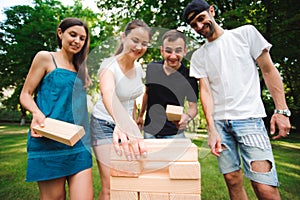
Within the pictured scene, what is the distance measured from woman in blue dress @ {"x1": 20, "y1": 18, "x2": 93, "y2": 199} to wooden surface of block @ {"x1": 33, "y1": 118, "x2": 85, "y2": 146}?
0.85ft

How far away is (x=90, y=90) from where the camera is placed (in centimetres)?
147

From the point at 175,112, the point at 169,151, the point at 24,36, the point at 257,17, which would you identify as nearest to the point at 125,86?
the point at 175,112

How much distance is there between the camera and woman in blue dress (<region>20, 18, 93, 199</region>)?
182 centimetres

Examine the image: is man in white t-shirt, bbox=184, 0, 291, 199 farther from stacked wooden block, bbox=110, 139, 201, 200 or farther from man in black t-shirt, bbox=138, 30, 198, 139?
stacked wooden block, bbox=110, 139, 201, 200

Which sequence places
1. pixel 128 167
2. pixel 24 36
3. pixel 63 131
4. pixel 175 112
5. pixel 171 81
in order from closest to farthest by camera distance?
pixel 128 167
pixel 63 131
pixel 175 112
pixel 171 81
pixel 24 36

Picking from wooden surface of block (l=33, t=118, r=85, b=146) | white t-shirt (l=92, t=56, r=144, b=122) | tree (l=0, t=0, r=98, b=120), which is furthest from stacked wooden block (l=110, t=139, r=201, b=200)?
tree (l=0, t=0, r=98, b=120)

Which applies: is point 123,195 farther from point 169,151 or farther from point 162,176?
point 169,151

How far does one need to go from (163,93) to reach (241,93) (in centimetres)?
66

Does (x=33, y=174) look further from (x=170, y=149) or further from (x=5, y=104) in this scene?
(x=5, y=104)

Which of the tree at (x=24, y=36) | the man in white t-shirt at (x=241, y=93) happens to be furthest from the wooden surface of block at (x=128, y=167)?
the tree at (x=24, y=36)

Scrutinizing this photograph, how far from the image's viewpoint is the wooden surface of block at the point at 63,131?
4.41ft

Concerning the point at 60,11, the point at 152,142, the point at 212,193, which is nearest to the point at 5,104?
the point at 60,11

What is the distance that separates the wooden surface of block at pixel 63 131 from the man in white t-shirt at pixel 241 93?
1027 millimetres

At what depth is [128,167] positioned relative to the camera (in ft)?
4.06
